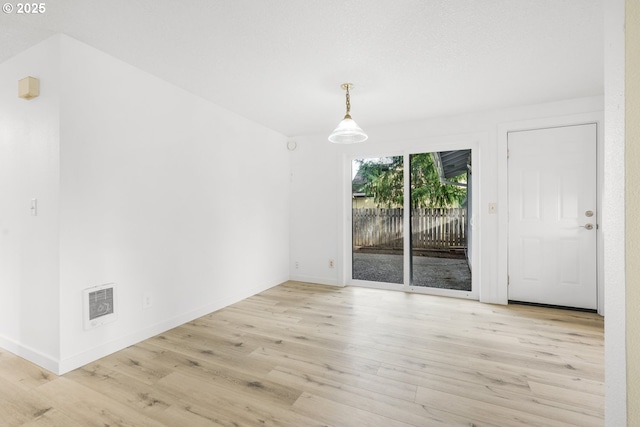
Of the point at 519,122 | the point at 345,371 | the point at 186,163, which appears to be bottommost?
the point at 345,371

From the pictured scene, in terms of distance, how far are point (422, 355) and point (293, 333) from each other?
45.9 inches

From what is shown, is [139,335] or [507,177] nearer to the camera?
[139,335]

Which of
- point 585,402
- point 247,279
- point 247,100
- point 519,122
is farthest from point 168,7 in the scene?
point 519,122

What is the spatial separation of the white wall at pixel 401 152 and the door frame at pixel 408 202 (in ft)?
0.05

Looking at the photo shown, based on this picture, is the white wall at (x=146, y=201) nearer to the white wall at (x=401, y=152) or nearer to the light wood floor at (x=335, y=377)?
the light wood floor at (x=335, y=377)

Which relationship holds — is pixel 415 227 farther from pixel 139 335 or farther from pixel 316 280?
pixel 139 335

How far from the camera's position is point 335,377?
1984 millimetres

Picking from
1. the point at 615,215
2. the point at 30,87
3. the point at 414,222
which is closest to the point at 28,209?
the point at 30,87

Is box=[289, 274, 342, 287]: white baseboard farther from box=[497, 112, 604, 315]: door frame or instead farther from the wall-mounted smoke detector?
the wall-mounted smoke detector

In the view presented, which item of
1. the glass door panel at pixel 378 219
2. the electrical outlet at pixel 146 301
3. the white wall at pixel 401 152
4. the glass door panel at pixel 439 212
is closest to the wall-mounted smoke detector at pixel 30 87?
the electrical outlet at pixel 146 301

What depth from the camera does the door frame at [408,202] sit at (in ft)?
12.3

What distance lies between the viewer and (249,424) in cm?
154

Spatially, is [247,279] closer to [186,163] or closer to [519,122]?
[186,163]

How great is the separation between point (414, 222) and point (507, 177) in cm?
129
